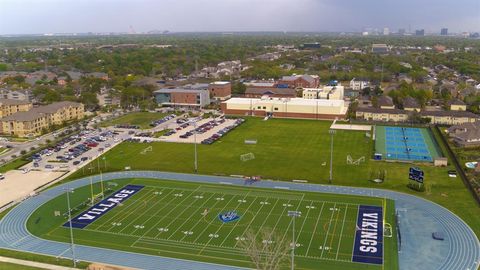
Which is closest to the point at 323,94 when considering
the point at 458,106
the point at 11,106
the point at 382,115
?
the point at 382,115

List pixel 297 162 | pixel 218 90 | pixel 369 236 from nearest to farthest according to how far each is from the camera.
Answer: pixel 369 236, pixel 297 162, pixel 218 90

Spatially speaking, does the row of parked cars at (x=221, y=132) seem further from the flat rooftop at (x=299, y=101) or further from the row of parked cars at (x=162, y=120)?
the row of parked cars at (x=162, y=120)

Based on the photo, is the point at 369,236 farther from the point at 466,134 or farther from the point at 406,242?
the point at 466,134

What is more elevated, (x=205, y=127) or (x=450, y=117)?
(x=450, y=117)

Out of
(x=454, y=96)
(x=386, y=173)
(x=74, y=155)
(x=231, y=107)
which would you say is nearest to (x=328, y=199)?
(x=386, y=173)

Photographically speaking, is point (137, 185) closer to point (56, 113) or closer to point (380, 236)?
point (380, 236)

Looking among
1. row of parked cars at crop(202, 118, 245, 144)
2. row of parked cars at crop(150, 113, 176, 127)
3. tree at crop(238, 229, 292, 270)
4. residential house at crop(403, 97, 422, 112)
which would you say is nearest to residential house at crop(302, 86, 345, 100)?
residential house at crop(403, 97, 422, 112)

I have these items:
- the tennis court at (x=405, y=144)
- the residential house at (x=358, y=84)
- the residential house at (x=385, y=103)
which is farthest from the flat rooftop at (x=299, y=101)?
the residential house at (x=358, y=84)
